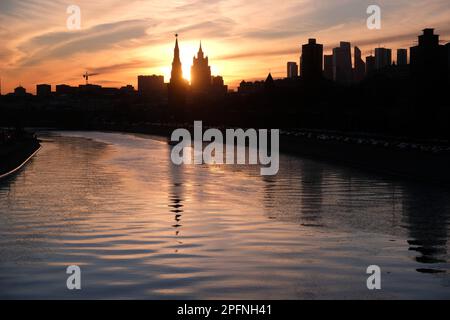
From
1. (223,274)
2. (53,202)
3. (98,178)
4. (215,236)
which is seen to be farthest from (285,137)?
(223,274)

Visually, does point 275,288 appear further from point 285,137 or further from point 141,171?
point 285,137

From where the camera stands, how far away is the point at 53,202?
85.7ft

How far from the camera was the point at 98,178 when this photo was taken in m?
37.6

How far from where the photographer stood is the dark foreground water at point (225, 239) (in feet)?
40.2

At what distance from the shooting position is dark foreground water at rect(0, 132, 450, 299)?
1227 cm

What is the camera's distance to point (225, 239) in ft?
57.1

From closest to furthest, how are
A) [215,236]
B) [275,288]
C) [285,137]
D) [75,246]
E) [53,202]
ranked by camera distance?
[275,288] < [75,246] < [215,236] < [53,202] < [285,137]

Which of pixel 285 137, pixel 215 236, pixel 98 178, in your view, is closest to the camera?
pixel 215 236

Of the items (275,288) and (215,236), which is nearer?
(275,288)
